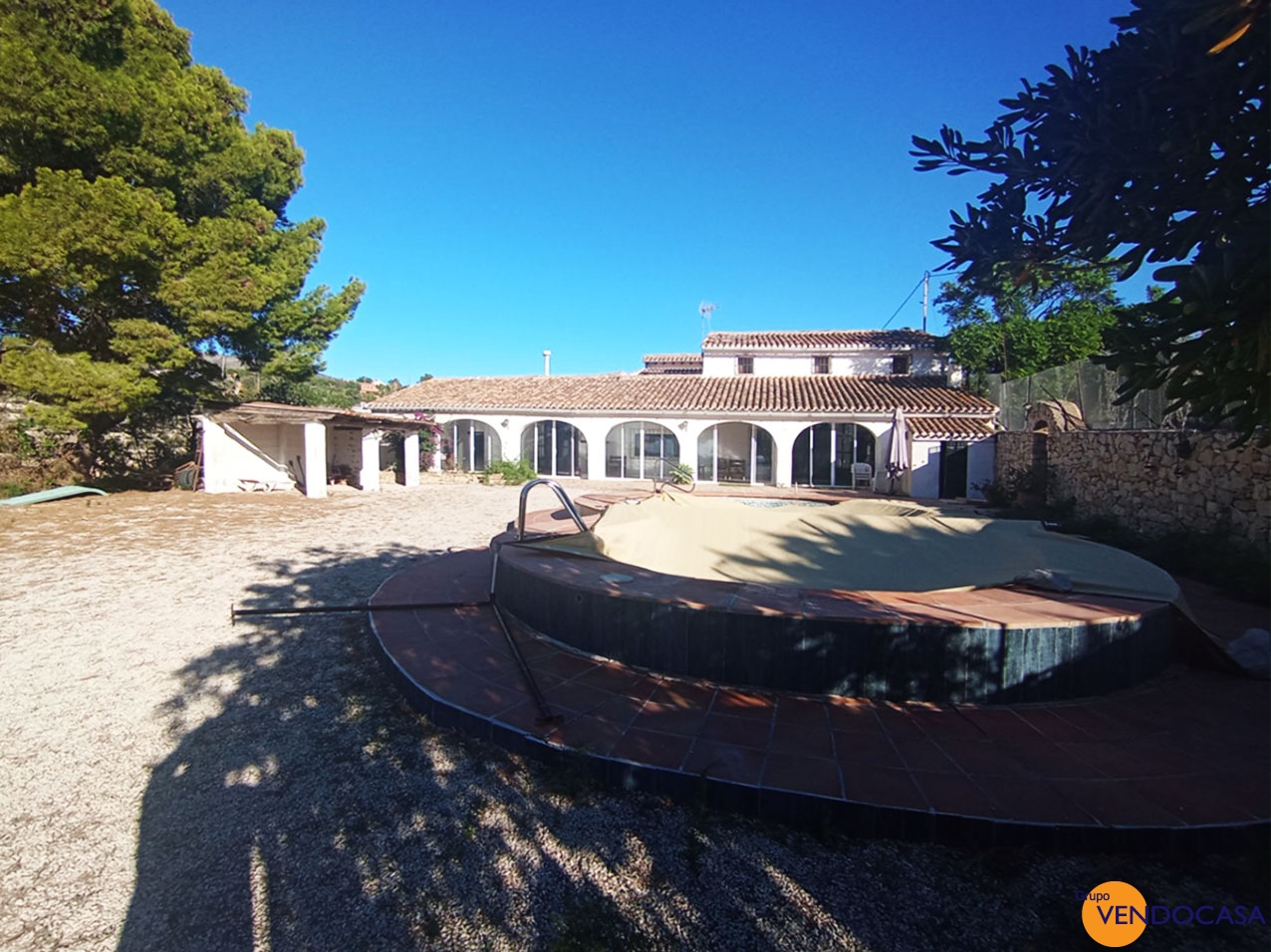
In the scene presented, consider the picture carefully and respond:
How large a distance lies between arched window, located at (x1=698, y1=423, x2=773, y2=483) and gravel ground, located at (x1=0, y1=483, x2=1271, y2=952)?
18355mm

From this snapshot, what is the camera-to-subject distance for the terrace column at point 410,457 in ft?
65.2

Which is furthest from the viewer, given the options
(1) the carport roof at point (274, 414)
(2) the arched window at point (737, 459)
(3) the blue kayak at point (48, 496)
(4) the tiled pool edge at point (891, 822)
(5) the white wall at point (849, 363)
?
(5) the white wall at point (849, 363)

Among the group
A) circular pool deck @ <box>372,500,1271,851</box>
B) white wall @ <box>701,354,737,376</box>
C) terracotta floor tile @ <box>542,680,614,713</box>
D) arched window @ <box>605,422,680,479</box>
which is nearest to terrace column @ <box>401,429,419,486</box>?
A: arched window @ <box>605,422,680,479</box>

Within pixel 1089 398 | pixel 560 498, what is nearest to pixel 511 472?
pixel 560 498

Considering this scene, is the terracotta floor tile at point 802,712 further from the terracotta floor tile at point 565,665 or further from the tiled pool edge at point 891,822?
the terracotta floor tile at point 565,665

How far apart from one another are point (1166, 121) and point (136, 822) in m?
5.43

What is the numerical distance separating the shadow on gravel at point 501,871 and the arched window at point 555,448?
2006cm

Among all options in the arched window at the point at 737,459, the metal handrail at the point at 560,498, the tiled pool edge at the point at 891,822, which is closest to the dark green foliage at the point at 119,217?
the metal handrail at the point at 560,498

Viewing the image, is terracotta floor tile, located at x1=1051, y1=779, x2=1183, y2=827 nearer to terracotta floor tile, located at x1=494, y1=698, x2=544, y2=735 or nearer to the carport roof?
terracotta floor tile, located at x1=494, y1=698, x2=544, y2=735

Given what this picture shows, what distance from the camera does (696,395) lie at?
73.2ft

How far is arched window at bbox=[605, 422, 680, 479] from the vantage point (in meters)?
21.8

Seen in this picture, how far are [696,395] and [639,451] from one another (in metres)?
3.22

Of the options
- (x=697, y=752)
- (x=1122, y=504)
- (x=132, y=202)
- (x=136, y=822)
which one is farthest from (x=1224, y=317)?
(x=132, y=202)

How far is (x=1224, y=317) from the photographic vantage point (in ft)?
6.10
